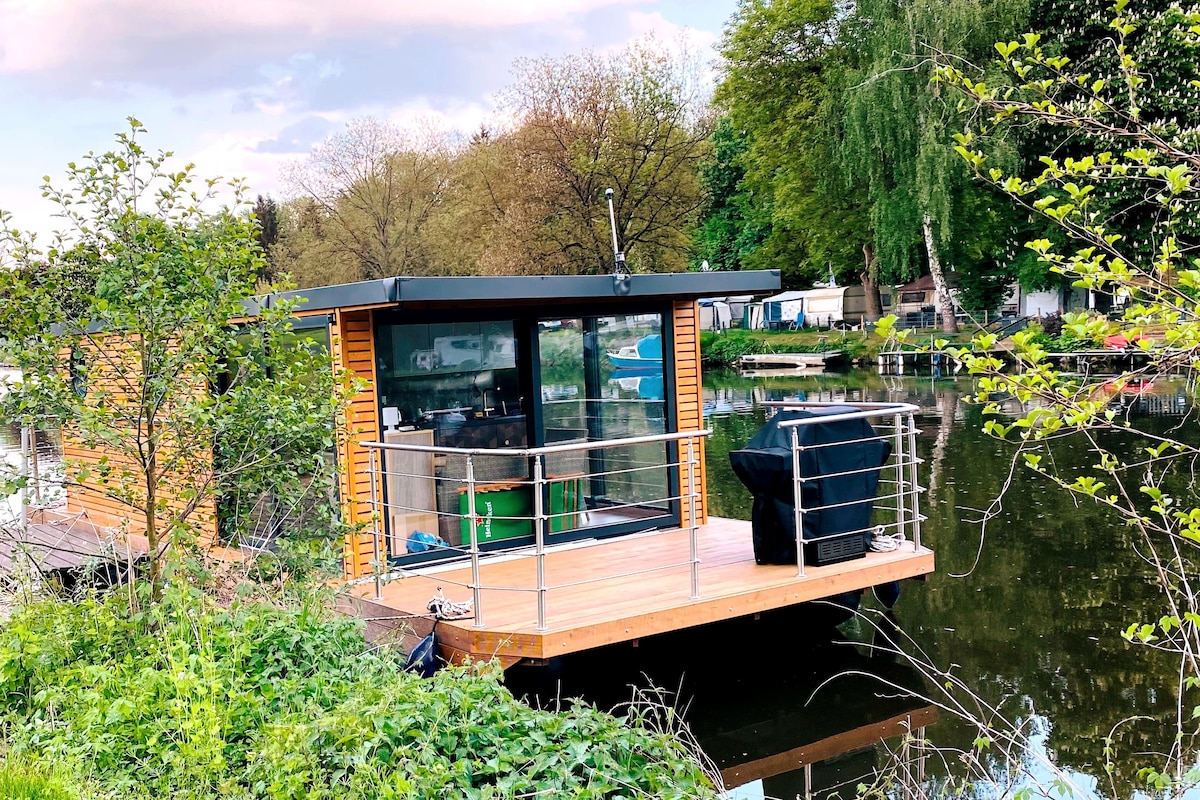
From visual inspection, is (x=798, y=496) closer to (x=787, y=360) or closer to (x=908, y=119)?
(x=908, y=119)

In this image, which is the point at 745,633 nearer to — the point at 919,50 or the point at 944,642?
the point at 944,642

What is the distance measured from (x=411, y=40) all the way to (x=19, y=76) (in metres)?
31.2

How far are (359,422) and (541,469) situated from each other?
5.08 feet

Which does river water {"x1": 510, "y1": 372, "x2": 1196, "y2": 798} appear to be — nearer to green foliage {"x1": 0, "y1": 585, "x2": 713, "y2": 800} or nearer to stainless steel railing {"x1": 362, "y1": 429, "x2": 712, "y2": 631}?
stainless steel railing {"x1": 362, "y1": 429, "x2": 712, "y2": 631}

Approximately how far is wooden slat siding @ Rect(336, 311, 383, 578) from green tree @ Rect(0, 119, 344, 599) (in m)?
1.84

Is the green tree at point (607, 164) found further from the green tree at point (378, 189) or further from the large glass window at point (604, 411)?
the large glass window at point (604, 411)

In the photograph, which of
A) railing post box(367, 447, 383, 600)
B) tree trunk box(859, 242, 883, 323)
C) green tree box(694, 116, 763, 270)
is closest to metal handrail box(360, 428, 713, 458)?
railing post box(367, 447, 383, 600)

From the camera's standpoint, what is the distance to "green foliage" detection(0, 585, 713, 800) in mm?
4441

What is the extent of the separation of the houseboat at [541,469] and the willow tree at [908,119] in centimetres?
2155

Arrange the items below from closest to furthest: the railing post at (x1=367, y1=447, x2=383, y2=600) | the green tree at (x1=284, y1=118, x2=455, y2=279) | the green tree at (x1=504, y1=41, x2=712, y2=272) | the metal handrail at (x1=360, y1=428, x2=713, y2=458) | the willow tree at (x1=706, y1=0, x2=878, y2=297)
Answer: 1. the metal handrail at (x1=360, y1=428, x2=713, y2=458)
2. the railing post at (x1=367, y1=447, x2=383, y2=600)
3. the green tree at (x1=504, y1=41, x2=712, y2=272)
4. the willow tree at (x1=706, y1=0, x2=878, y2=297)
5. the green tree at (x1=284, y1=118, x2=455, y2=279)

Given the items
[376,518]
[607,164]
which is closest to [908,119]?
[607,164]

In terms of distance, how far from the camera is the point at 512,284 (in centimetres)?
838

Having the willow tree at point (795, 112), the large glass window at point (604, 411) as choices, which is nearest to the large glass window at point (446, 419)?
the large glass window at point (604, 411)

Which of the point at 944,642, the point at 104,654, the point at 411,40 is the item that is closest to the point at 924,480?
the point at 944,642
